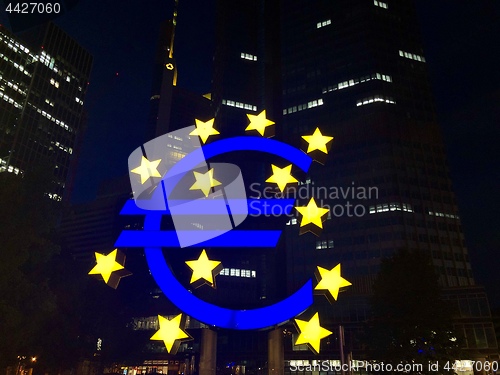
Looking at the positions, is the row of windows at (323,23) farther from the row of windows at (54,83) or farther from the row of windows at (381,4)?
the row of windows at (54,83)

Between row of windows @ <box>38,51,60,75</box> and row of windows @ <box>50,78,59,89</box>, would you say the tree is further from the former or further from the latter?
row of windows @ <box>38,51,60,75</box>

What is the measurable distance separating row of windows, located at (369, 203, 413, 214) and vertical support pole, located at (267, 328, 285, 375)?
3317 inches

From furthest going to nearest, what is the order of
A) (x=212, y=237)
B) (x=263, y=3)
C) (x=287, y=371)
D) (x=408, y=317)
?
1. (x=263, y=3)
2. (x=287, y=371)
3. (x=408, y=317)
4. (x=212, y=237)

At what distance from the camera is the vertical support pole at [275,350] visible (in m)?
9.20

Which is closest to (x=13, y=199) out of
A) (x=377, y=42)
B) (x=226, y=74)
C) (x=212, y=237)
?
(x=212, y=237)

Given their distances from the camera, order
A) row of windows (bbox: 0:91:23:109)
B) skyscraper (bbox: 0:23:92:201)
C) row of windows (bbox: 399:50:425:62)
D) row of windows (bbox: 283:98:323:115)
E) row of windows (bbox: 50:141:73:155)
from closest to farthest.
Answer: row of windows (bbox: 283:98:323:115)
row of windows (bbox: 399:50:425:62)
row of windows (bbox: 0:91:23:109)
skyscraper (bbox: 0:23:92:201)
row of windows (bbox: 50:141:73:155)

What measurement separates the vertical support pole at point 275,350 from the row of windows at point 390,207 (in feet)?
276

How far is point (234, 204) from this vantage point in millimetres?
8234

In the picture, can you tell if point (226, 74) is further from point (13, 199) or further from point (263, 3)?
point (13, 199)

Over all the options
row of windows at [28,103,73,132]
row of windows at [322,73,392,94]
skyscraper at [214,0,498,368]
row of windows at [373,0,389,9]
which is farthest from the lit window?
row of windows at [28,103,73,132]

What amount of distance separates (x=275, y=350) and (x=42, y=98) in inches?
Answer: 5384

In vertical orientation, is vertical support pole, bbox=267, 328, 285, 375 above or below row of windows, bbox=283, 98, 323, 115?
below

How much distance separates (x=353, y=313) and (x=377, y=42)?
7554cm

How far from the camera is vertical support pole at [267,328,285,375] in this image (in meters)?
9.20
